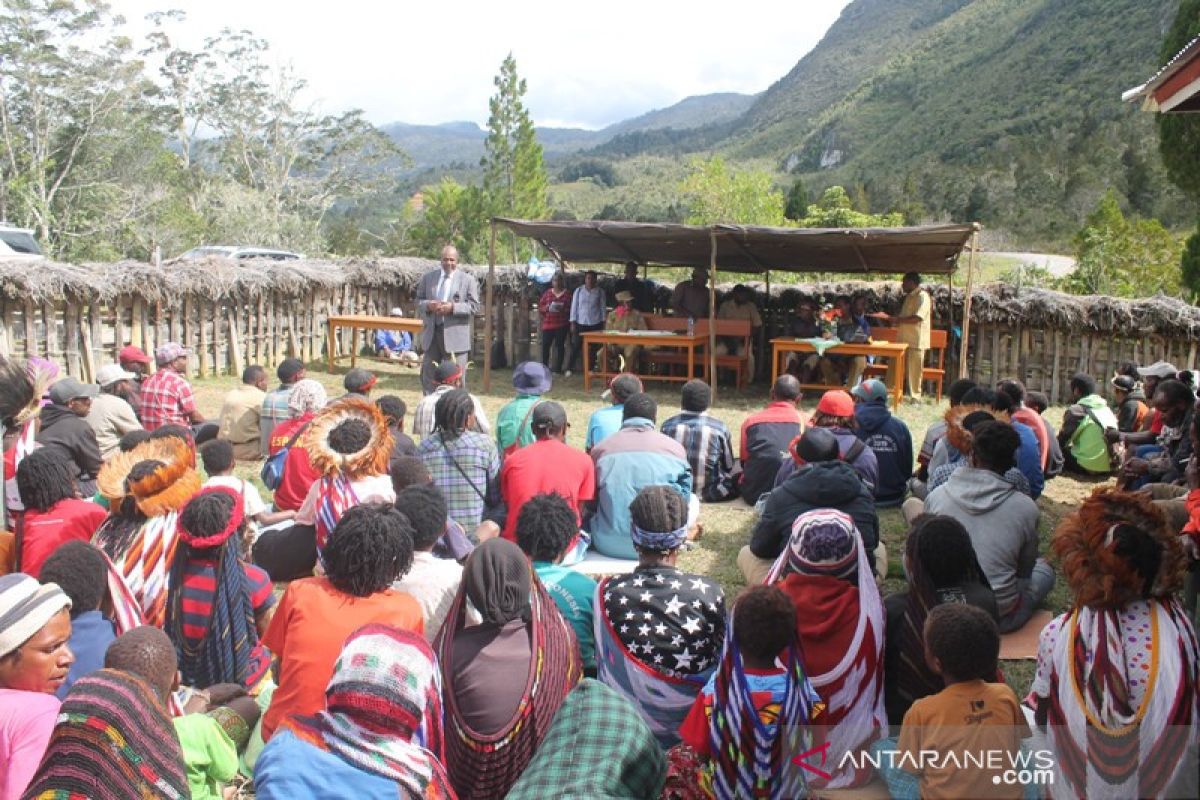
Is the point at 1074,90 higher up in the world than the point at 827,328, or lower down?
higher up

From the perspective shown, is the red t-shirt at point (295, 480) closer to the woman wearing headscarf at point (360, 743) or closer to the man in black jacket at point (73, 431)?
the man in black jacket at point (73, 431)

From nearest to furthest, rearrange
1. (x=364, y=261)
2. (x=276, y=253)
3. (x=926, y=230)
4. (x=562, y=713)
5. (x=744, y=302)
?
(x=562, y=713) → (x=926, y=230) → (x=744, y=302) → (x=364, y=261) → (x=276, y=253)

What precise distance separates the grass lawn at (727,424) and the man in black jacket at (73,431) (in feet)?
5.80

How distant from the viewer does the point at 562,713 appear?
2496 millimetres

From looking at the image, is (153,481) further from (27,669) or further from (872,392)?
(872,392)

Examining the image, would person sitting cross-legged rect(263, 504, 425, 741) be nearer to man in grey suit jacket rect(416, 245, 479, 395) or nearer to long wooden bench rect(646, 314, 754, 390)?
man in grey suit jacket rect(416, 245, 479, 395)

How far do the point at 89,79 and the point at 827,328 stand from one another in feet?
105

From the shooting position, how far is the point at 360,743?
91.9 inches

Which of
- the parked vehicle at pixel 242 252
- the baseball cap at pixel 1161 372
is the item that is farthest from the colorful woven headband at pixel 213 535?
the parked vehicle at pixel 242 252

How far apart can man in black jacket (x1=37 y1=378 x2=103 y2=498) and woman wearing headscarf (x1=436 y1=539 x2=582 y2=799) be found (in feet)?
12.5

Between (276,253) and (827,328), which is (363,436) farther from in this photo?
(276,253)

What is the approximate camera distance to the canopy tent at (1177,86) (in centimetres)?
425

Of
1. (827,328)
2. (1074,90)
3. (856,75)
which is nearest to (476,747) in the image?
(827,328)

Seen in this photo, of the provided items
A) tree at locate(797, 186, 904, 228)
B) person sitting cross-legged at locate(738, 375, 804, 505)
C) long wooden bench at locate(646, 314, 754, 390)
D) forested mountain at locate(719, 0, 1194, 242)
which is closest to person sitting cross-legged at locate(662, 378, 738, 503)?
person sitting cross-legged at locate(738, 375, 804, 505)
